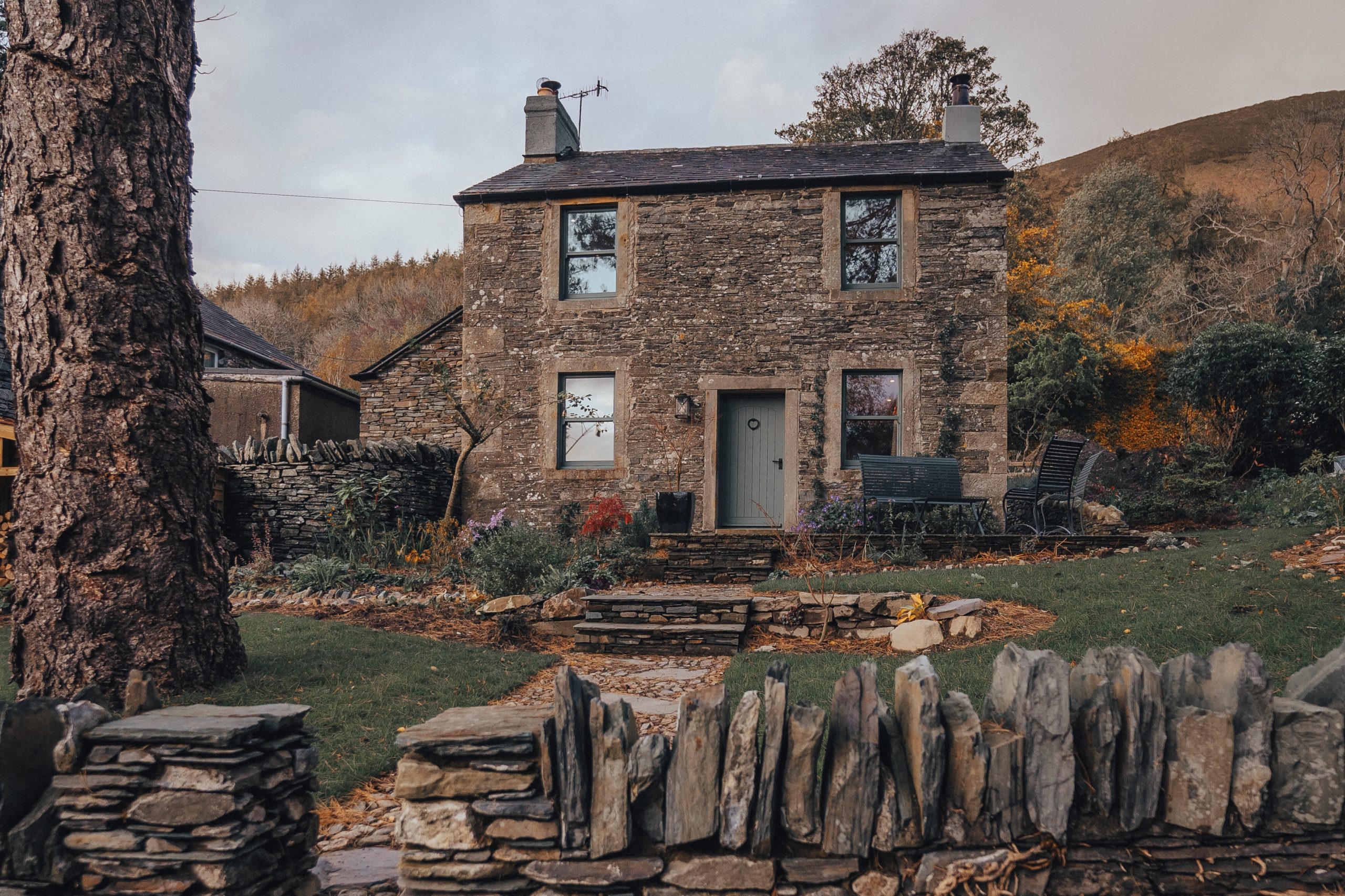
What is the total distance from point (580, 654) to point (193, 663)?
9.54 feet

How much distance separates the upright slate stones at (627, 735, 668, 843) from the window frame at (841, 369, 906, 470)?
9277 mm

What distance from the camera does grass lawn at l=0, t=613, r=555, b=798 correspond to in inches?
143

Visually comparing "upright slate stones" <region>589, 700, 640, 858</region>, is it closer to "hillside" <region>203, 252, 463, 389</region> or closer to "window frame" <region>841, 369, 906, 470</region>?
"window frame" <region>841, 369, 906, 470</region>

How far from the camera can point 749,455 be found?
37.7 ft

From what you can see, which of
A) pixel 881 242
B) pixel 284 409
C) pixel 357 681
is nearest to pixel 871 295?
pixel 881 242

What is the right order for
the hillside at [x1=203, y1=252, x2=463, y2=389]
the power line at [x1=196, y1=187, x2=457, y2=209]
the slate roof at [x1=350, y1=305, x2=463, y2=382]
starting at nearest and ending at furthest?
1. the slate roof at [x1=350, y1=305, x2=463, y2=382]
2. the power line at [x1=196, y1=187, x2=457, y2=209]
3. the hillside at [x1=203, y1=252, x2=463, y2=389]

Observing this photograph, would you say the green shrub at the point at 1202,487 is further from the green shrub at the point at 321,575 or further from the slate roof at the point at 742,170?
the green shrub at the point at 321,575

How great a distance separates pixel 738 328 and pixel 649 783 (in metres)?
9.71

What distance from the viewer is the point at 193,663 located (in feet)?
13.9

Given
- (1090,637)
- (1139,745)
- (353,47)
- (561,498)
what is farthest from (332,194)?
(1139,745)

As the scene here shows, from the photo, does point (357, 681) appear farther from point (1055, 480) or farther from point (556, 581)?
point (1055, 480)

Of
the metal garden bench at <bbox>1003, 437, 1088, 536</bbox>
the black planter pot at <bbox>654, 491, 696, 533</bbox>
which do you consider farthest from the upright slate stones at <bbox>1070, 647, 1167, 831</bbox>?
the black planter pot at <bbox>654, 491, 696, 533</bbox>

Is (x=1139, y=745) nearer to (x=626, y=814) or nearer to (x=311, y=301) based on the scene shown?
(x=626, y=814)

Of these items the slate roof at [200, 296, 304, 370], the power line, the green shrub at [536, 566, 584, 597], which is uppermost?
the power line
